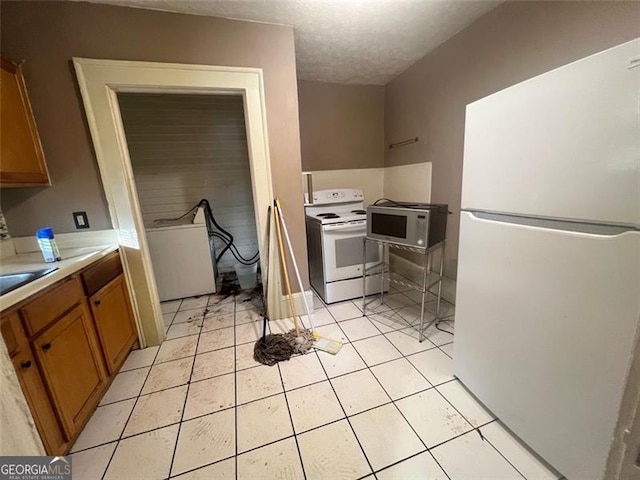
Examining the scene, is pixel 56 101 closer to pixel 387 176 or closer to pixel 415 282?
pixel 387 176

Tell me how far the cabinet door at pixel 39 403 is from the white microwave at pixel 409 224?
7.05 ft

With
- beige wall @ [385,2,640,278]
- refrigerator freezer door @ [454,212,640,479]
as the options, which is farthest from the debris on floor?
beige wall @ [385,2,640,278]

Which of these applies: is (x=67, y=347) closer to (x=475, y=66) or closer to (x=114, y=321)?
(x=114, y=321)

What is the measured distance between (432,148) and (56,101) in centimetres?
298

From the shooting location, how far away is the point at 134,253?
1.87 meters

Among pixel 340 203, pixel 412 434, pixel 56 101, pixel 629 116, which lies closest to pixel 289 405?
pixel 412 434

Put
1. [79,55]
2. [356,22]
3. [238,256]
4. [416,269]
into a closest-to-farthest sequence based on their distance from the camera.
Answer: [79,55]
[356,22]
[416,269]
[238,256]

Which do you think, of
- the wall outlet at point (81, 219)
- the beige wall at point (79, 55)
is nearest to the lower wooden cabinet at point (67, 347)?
the wall outlet at point (81, 219)

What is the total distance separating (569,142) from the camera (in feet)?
2.86

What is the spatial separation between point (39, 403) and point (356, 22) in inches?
112

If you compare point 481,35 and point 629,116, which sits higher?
point 481,35

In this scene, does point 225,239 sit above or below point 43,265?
below

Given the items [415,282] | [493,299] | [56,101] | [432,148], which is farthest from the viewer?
[415,282]

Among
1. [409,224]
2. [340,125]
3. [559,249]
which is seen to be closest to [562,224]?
[559,249]
